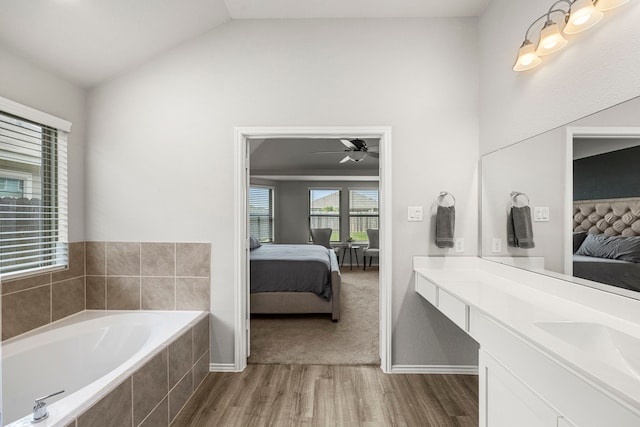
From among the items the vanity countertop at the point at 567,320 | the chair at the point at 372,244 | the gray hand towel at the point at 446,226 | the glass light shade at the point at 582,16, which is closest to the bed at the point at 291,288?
the gray hand towel at the point at 446,226

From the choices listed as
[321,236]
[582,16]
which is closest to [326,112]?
[582,16]

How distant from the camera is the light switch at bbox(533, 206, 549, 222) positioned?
1.80 meters

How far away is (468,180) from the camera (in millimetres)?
2521

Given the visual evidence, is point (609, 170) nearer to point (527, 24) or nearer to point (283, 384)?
point (527, 24)

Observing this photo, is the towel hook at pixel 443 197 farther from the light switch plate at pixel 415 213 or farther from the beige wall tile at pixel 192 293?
the beige wall tile at pixel 192 293

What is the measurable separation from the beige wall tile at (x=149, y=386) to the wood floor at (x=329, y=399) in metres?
0.29

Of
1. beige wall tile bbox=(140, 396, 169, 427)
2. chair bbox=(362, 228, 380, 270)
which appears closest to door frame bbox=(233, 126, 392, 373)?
beige wall tile bbox=(140, 396, 169, 427)

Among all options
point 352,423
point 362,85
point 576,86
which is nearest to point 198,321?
point 352,423

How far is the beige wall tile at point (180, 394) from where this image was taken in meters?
1.92

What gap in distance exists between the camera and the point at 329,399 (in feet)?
7.06

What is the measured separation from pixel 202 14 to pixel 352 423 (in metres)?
3.01

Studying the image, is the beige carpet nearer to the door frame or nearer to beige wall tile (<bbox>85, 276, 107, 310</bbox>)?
the door frame

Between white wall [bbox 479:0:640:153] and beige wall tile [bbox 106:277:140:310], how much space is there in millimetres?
3037

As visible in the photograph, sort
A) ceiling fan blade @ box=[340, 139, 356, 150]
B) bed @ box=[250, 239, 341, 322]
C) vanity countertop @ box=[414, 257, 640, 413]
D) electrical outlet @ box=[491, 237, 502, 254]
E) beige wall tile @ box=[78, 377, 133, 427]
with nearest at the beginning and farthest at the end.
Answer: vanity countertop @ box=[414, 257, 640, 413]
beige wall tile @ box=[78, 377, 133, 427]
electrical outlet @ box=[491, 237, 502, 254]
bed @ box=[250, 239, 341, 322]
ceiling fan blade @ box=[340, 139, 356, 150]
